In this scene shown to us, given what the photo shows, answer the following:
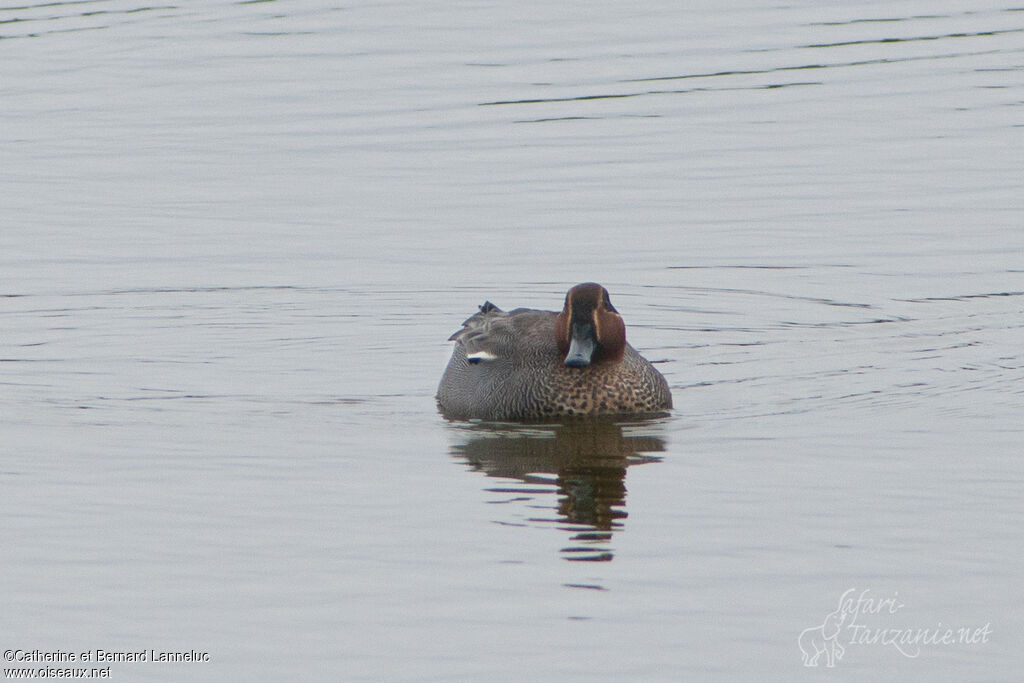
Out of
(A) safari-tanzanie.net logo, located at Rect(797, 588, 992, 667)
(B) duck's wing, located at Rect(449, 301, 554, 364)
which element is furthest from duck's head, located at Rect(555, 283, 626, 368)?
(A) safari-tanzanie.net logo, located at Rect(797, 588, 992, 667)

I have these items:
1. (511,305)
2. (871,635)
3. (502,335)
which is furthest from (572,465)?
(511,305)

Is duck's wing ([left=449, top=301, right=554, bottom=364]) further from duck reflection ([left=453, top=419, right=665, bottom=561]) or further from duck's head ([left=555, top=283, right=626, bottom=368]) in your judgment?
duck reflection ([left=453, top=419, right=665, bottom=561])

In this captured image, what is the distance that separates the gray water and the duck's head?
0.49 metres

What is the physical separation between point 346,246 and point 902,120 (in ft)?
27.5

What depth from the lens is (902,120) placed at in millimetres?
24656

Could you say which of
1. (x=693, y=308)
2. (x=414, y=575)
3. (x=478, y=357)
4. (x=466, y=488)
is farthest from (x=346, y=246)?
(x=414, y=575)

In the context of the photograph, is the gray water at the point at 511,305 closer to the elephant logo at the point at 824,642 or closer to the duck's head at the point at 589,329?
the elephant logo at the point at 824,642

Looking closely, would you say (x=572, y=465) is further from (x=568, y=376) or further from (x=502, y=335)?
(x=502, y=335)

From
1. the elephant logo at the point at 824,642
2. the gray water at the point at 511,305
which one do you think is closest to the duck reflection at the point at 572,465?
the gray water at the point at 511,305

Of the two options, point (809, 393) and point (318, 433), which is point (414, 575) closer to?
point (318, 433)

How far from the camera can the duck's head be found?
13281 millimetres

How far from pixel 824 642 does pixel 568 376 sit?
17.3 feet

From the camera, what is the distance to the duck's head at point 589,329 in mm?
13281

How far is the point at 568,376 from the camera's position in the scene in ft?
44.2
